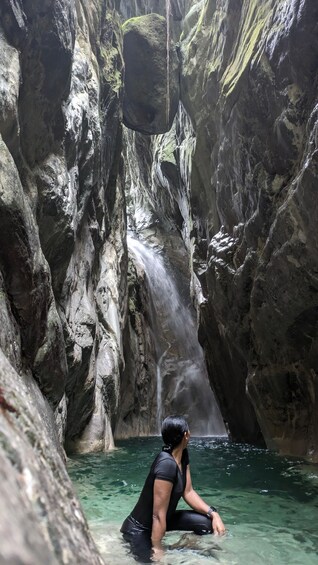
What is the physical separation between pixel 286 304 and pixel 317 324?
76cm

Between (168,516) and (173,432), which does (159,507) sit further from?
(173,432)

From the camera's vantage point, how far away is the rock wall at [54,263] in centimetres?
167

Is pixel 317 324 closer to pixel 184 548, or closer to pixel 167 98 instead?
pixel 184 548

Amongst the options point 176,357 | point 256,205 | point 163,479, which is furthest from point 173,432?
point 176,357

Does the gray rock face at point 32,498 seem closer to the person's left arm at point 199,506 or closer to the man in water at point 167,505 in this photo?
the man in water at point 167,505

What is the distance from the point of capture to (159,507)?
3592mm

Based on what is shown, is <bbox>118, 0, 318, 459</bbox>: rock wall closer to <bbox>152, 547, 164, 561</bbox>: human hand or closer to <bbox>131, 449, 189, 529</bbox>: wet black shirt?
<bbox>131, 449, 189, 529</bbox>: wet black shirt

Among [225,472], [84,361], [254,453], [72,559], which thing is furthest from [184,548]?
[254,453]

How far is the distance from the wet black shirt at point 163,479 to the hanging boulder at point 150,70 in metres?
15.8

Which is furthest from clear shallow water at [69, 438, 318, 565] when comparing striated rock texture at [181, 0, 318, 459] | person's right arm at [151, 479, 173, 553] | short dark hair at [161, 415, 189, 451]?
striated rock texture at [181, 0, 318, 459]

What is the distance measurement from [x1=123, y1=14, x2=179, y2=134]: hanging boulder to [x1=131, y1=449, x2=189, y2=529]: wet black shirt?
52.0ft

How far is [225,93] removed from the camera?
1170 centimetres

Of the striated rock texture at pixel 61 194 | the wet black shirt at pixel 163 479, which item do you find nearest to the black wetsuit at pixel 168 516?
the wet black shirt at pixel 163 479

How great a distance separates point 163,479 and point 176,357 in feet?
69.8
